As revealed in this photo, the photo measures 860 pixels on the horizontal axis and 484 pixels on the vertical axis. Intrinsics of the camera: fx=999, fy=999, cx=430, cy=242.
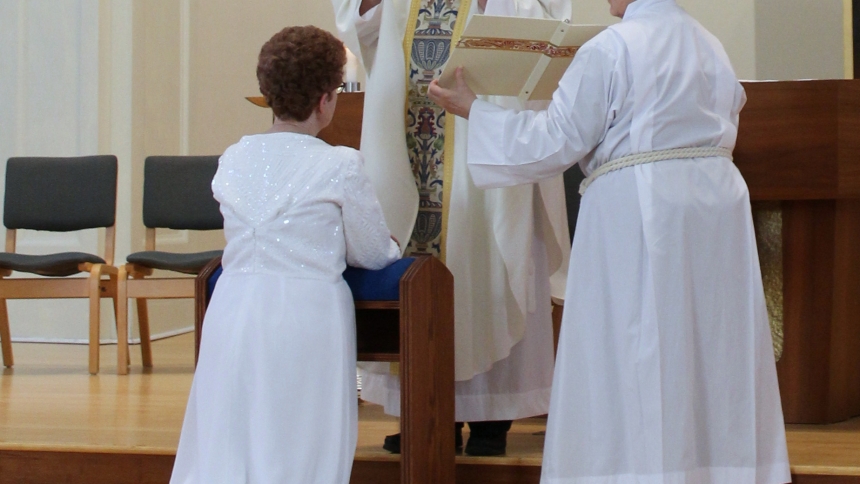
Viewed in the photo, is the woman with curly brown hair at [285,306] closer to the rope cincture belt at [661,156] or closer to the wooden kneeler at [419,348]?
the wooden kneeler at [419,348]

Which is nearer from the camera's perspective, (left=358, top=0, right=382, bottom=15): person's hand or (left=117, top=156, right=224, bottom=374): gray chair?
(left=358, top=0, right=382, bottom=15): person's hand

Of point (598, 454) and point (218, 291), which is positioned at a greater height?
point (218, 291)

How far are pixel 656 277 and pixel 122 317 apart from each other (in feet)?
12.2

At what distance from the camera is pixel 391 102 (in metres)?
3.11

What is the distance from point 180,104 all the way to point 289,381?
208 inches

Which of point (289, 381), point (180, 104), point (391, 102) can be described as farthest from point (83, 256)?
point (289, 381)

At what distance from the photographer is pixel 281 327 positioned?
2477mm

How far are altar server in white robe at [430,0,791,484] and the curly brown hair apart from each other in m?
0.49

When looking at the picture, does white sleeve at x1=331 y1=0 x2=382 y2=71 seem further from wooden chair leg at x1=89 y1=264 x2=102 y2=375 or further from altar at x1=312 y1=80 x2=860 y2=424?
wooden chair leg at x1=89 y1=264 x2=102 y2=375

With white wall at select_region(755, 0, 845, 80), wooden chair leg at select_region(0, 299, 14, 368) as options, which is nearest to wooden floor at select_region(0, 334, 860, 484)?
wooden chair leg at select_region(0, 299, 14, 368)

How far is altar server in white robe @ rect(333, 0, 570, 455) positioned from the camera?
305 centimetres

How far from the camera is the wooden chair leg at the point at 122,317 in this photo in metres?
5.30

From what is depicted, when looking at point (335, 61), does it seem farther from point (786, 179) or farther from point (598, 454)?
point (786, 179)

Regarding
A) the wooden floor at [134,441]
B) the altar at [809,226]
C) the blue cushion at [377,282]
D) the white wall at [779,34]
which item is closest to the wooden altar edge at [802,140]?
the altar at [809,226]
